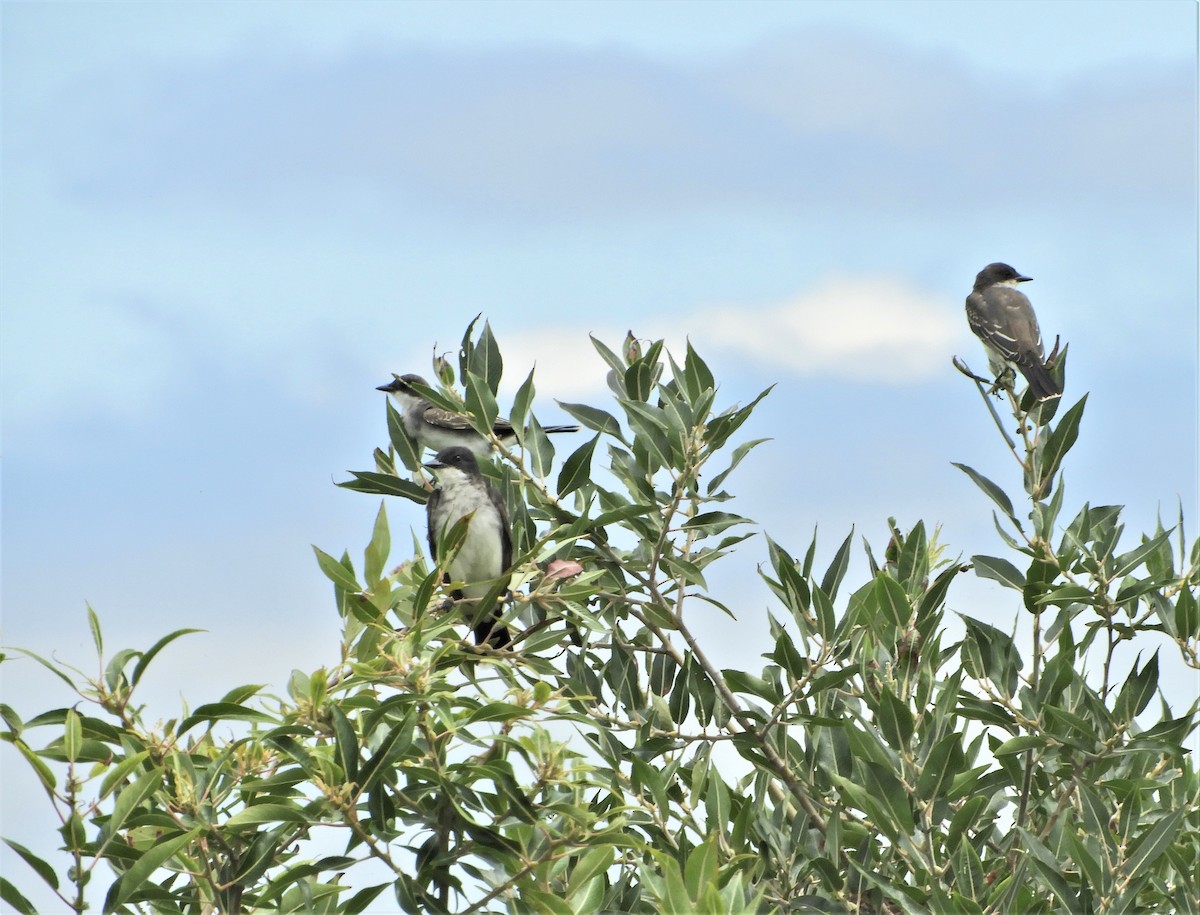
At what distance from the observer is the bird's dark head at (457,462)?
21.8 ft

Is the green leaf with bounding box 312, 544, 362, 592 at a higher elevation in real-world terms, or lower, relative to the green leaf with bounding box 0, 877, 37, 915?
higher

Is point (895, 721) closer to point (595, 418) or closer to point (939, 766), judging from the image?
point (939, 766)

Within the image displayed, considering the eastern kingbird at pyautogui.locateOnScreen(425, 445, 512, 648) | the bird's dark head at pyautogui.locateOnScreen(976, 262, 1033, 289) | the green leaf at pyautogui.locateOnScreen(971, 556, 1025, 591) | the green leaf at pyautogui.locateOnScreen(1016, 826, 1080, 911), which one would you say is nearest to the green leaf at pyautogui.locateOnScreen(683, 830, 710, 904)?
the green leaf at pyautogui.locateOnScreen(1016, 826, 1080, 911)

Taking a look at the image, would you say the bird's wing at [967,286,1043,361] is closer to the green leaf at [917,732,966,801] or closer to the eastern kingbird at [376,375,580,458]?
the eastern kingbird at [376,375,580,458]

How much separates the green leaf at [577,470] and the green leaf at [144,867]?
195cm

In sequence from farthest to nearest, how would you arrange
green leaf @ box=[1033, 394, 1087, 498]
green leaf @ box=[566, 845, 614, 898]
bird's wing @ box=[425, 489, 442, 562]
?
1. bird's wing @ box=[425, 489, 442, 562]
2. green leaf @ box=[1033, 394, 1087, 498]
3. green leaf @ box=[566, 845, 614, 898]

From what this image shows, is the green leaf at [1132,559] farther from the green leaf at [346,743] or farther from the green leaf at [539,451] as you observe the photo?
the green leaf at [346,743]

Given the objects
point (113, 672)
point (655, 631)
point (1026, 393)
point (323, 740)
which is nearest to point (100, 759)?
point (113, 672)

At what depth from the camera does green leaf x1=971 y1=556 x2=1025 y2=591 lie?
511 cm

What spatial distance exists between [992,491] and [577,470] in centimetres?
170

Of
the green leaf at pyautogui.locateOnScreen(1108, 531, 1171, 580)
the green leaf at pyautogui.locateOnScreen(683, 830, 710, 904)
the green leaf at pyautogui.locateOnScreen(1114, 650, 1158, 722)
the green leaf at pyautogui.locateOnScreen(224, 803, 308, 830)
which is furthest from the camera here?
the green leaf at pyautogui.locateOnScreen(1108, 531, 1171, 580)

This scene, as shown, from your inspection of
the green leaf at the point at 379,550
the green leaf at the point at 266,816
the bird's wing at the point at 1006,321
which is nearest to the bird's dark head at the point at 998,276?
the bird's wing at the point at 1006,321

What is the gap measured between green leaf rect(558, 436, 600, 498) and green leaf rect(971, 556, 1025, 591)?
156 cm

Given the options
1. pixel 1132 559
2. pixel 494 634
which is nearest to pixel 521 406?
pixel 494 634
